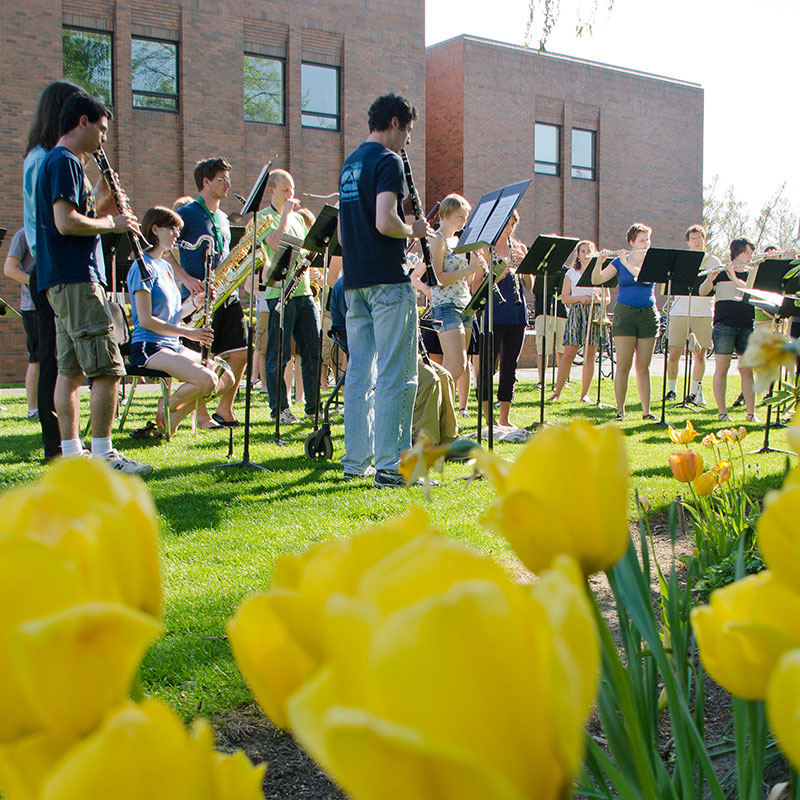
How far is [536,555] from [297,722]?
0.72ft

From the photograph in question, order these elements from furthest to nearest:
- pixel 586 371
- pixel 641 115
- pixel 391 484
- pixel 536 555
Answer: pixel 641 115
pixel 586 371
pixel 391 484
pixel 536 555

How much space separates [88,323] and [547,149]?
2253 cm

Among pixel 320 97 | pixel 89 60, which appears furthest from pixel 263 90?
pixel 89 60

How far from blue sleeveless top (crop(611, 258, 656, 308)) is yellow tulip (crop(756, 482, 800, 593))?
30.1ft

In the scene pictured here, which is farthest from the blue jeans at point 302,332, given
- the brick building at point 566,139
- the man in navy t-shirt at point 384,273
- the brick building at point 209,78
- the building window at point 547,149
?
the building window at point 547,149

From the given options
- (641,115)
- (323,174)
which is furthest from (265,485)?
(641,115)

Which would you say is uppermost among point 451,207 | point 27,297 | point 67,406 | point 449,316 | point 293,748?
point 451,207

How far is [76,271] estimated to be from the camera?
5184 millimetres

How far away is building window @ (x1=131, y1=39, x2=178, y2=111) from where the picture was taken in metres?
18.8

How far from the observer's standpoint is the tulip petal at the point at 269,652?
33 centimetres

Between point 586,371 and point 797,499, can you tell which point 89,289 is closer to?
point 797,499

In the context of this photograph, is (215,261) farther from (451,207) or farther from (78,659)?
(78,659)

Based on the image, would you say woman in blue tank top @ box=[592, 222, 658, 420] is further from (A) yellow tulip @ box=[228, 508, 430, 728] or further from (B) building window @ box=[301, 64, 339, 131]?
(B) building window @ box=[301, 64, 339, 131]

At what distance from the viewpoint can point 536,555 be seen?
1.45ft
